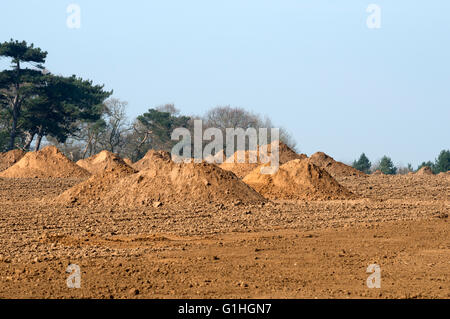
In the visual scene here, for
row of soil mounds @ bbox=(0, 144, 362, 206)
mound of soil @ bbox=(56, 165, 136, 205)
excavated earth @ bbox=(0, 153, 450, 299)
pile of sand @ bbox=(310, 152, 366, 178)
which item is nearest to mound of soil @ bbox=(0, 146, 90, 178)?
excavated earth @ bbox=(0, 153, 450, 299)

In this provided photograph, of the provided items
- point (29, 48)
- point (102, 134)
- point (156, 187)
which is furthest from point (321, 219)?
point (102, 134)

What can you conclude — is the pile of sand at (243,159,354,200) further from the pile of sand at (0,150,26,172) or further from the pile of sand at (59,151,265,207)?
the pile of sand at (0,150,26,172)

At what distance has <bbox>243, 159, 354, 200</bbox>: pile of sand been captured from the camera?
27594 mm

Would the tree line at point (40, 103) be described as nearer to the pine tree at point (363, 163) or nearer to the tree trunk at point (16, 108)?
the tree trunk at point (16, 108)

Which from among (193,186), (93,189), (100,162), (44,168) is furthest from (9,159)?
(193,186)

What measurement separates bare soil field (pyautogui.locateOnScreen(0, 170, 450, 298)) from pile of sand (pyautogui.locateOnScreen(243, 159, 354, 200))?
3.96ft

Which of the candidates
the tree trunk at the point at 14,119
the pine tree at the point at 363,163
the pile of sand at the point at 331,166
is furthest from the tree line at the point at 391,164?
the tree trunk at the point at 14,119

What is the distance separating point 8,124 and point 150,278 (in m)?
59.3

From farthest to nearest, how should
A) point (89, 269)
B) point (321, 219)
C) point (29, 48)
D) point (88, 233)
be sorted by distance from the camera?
point (29, 48)
point (321, 219)
point (88, 233)
point (89, 269)

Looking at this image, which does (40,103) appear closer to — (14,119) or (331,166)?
(14,119)

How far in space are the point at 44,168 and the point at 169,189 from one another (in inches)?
744
